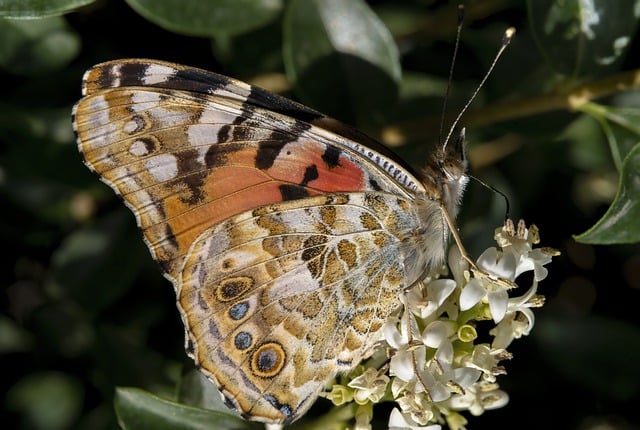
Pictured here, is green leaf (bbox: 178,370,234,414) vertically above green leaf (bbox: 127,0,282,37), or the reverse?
green leaf (bbox: 127,0,282,37)

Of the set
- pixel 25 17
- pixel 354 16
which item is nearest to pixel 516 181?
pixel 354 16

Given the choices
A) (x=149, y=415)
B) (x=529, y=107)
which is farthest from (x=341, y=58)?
(x=149, y=415)

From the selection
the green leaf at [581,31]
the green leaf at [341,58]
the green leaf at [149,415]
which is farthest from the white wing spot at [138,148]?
the green leaf at [581,31]

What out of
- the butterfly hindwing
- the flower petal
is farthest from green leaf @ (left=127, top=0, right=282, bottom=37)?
the flower petal

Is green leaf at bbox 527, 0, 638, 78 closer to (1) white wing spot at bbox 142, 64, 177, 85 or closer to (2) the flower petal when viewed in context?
(2) the flower petal

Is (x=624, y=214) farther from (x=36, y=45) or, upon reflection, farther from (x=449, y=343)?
(x=36, y=45)

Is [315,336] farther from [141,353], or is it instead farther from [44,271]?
[44,271]

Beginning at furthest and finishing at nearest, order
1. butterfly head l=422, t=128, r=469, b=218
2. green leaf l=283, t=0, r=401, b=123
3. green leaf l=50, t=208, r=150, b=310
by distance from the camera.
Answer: green leaf l=50, t=208, r=150, b=310, green leaf l=283, t=0, r=401, b=123, butterfly head l=422, t=128, r=469, b=218
